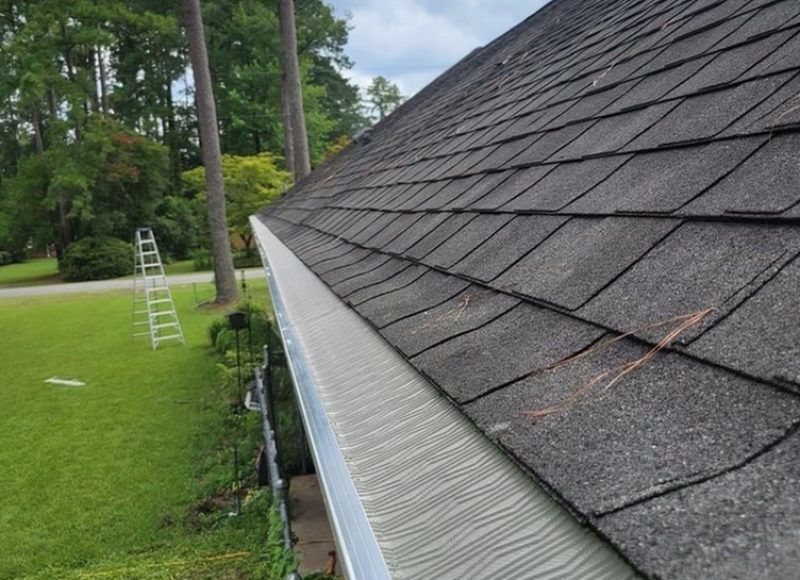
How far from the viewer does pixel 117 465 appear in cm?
706

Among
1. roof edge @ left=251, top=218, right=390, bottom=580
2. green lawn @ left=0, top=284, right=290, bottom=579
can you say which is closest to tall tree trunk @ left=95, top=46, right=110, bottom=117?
green lawn @ left=0, top=284, right=290, bottom=579

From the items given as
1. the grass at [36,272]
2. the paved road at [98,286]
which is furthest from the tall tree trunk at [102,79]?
the paved road at [98,286]

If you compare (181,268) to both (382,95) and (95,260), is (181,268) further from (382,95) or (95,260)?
(382,95)

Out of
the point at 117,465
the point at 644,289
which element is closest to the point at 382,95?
the point at 117,465

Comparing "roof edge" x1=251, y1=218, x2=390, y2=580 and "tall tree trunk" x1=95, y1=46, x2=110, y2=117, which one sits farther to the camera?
"tall tree trunk" x1=95, y1=46, x2=110, y2=117

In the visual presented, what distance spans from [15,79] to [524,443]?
30.9m

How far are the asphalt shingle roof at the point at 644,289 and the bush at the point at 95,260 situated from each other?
2727 centimetres

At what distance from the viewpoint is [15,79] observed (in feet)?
84.4

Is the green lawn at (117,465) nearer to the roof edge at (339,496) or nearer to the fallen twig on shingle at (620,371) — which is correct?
the roof edge at (339,496)

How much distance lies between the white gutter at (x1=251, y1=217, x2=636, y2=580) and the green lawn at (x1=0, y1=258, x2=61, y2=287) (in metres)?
30.8

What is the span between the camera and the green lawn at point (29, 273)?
28.9 meters

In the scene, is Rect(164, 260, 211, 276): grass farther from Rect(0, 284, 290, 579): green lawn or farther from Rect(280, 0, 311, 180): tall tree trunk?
Rect(0, 284, 290, 579): green lawn

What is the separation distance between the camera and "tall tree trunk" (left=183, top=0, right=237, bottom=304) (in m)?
14.6

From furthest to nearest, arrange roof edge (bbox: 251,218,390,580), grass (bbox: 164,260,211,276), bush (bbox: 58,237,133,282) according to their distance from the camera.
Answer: grass (bbox: 164,260,211,276) → bush (bbox: 58,237,133,282) → roof edge (bbox: 251,218,390,580)
